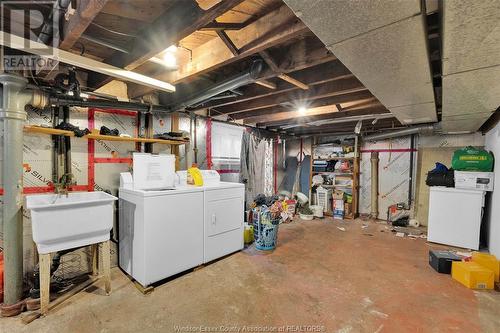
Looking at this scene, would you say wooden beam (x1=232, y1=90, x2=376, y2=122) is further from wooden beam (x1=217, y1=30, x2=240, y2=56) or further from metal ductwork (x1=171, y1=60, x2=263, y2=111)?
wooden beam (x1=217, y1=30, x2=240, y2=56)

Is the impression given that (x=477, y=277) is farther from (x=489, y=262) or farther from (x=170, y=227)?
(x=170, y=227)

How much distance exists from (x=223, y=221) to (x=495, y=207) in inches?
146

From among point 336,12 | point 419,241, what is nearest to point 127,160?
point 336,12

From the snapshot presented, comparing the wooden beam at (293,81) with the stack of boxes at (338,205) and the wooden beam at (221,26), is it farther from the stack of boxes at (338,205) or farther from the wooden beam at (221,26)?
the stack of boxes at (338,205)

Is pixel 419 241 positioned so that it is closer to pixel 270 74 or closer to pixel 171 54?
pixel 270 74

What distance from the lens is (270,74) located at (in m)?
2.02

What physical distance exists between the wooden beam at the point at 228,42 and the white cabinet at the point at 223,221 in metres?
1.66

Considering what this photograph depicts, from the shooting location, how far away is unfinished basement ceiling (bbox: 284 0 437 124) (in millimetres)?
971

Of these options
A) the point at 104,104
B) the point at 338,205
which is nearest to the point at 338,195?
the point at 338,205

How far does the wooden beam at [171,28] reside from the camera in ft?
4.07

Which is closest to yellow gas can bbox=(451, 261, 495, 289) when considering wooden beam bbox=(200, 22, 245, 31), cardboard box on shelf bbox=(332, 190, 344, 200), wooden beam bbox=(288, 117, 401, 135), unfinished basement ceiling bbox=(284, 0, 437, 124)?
unfinished basement ceiling bbox=(284, 0, 437, 124)

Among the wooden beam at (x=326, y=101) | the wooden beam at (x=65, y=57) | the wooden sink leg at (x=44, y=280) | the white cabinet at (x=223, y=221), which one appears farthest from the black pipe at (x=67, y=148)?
the wooden beam at (x=326, y=101)

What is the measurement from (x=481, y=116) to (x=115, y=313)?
14.7 ft

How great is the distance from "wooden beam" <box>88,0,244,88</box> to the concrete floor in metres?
2.14
